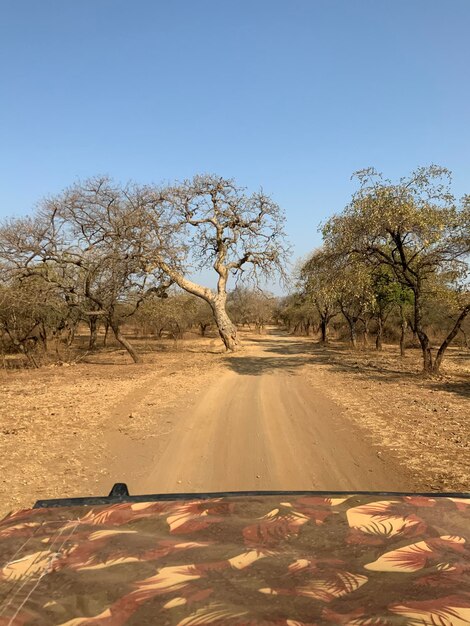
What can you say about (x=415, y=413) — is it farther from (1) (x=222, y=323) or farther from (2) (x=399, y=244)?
(1) (x=222, y=323)

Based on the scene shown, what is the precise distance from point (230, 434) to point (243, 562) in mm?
5887

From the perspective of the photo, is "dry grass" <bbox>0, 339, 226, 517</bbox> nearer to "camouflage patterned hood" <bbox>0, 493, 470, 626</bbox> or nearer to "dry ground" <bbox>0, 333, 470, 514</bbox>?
"dry ground" <bbox>0, 333, 470, 514</bbox>

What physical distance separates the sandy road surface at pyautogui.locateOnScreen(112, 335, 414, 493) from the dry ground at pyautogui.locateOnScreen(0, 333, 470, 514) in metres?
0.02

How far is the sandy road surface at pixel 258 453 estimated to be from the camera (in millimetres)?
5262

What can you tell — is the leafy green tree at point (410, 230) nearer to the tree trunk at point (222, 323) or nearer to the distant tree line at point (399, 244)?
the distant tree line at point (399, 244)

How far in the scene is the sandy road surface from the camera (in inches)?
207

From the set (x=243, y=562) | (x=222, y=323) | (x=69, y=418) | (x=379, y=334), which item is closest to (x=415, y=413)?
(x=69, y=418)

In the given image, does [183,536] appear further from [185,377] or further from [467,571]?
[185,377]

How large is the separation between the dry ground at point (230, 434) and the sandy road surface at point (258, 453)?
0.07 ft

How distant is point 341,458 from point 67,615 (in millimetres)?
5299

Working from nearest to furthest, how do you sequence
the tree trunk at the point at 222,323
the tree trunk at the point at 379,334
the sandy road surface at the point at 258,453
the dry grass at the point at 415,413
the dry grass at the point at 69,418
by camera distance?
1. the sandy road surface at the point at 258,453
2. the dry grass at the point at 69,418
3. the dry grass at the point at 415,413
4. the tree trunk at the point at 222,323
5. the tree trunk at the point at 379,334

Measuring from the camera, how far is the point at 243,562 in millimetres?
1681

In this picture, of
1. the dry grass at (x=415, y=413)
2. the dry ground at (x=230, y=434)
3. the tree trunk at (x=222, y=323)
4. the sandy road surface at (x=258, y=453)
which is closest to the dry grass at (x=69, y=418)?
the dry ground at (x=230, y=434)

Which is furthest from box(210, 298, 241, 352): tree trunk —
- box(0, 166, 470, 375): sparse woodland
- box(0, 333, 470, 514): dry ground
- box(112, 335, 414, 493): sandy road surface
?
box(112, 335, 414, 493): sandy road surface
